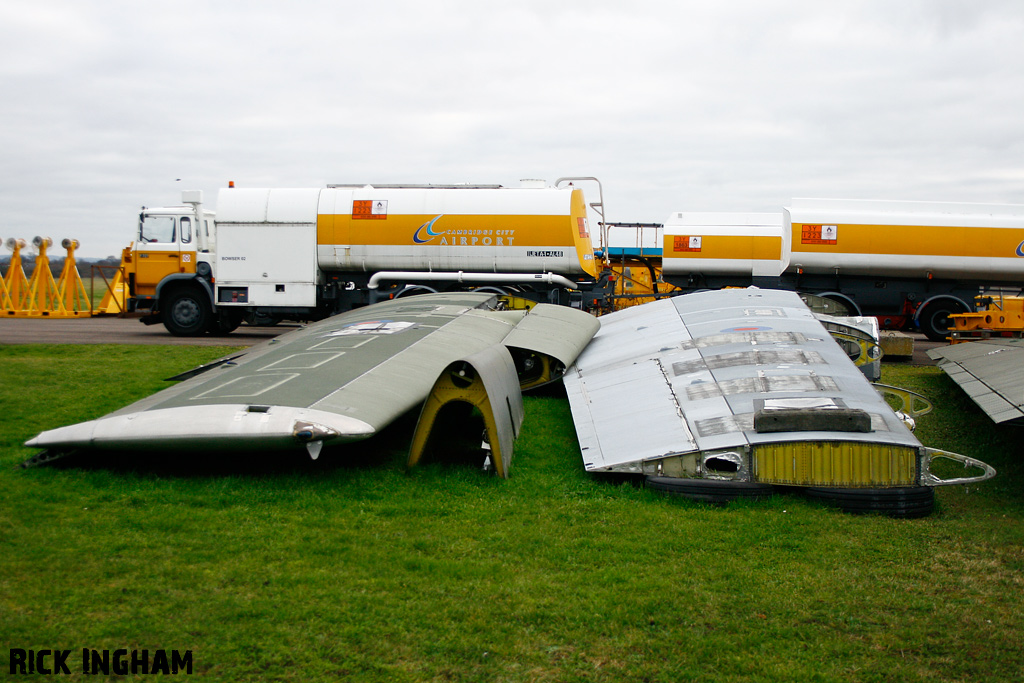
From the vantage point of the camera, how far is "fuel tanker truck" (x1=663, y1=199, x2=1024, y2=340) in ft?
64.6

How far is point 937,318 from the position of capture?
20.1 meters

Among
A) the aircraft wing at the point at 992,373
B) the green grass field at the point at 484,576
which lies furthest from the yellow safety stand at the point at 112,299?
the aircraft wing at the point at 992,373

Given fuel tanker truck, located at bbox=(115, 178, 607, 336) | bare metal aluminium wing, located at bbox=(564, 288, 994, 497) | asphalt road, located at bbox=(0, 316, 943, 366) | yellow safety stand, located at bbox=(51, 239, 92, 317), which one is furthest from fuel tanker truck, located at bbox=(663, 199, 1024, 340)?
yellow safety stand, located at bbox=(51, 239, 92, 317)

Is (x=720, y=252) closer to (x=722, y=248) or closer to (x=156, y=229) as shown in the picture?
(x=722, y=248)

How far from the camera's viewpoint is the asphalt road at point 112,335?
17719 mm

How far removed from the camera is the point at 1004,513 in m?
6.50

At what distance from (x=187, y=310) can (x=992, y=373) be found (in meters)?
17.6

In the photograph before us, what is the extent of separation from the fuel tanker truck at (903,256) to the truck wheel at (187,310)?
50.5 ft

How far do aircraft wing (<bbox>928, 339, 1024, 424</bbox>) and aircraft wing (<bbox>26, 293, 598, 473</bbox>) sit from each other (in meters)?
4.86

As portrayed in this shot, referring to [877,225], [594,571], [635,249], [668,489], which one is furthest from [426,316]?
[635,249]

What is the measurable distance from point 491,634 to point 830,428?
12.0 ft

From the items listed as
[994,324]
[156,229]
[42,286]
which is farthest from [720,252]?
[42,286]

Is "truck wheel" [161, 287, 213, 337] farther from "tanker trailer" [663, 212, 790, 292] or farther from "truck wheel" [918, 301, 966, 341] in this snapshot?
"truck wheel" [918, 301, 966, 341]

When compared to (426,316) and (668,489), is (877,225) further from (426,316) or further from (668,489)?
(668,489)
